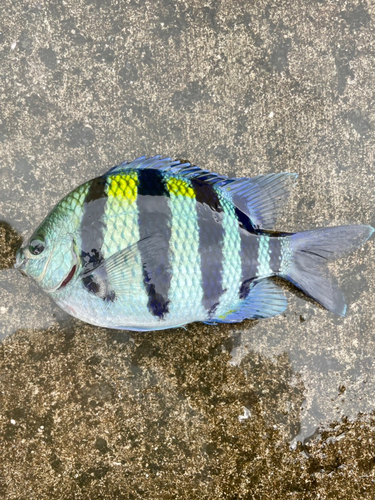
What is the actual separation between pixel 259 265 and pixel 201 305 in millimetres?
311

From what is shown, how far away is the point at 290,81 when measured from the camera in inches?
79.3

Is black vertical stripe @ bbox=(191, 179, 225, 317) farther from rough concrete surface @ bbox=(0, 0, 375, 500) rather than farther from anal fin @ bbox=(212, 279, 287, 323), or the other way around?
rough concrete surface @ bbox=(0, 0, 375, 500)

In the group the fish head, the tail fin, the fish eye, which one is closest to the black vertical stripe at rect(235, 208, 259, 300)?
the tail fin

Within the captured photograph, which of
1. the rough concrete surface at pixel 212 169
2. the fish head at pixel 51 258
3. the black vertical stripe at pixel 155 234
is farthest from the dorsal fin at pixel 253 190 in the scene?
the fish head at pixel 51 258

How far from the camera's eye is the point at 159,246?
158cm

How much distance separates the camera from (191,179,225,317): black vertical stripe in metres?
1.63

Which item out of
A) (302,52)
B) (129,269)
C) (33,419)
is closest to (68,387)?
(33,419)

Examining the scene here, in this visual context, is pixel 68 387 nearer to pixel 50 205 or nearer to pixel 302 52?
pixel 50 205

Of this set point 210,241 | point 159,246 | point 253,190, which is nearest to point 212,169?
point 253,190

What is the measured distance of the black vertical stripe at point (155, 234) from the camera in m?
1.58

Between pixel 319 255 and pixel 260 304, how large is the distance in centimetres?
36

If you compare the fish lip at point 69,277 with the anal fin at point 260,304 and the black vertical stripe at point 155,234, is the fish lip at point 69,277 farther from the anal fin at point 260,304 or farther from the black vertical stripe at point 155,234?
the anal fin at point 260,304

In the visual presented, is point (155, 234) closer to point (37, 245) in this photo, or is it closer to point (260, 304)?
point (37, 245)

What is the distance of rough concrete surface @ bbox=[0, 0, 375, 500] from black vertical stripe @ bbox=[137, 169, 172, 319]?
41 cm
